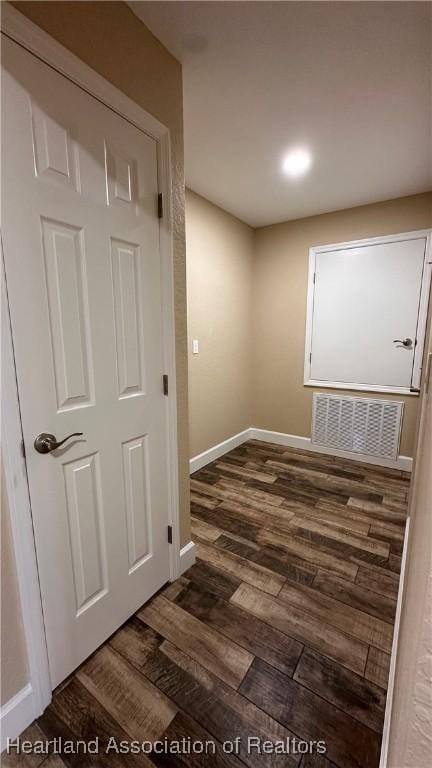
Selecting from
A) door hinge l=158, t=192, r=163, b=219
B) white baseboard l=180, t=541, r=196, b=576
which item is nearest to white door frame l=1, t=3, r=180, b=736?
door hinge l=158, t=192, r=163, b=219

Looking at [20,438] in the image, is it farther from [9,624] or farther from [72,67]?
[72,67]

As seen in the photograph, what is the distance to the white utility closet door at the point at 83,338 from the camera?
3.12 ft

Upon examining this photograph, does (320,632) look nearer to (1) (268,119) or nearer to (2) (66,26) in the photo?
(2) (66,26)

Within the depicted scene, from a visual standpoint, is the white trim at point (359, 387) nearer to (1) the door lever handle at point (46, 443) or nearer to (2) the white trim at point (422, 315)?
(2) the white trim at point (422, 315)

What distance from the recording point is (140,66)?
1281 millimetres

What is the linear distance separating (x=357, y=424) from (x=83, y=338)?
2.96 metres

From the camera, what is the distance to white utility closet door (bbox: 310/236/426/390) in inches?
113

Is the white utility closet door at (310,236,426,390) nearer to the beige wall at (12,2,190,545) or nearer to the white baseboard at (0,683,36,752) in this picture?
the beige wall at (12,2,190,545)

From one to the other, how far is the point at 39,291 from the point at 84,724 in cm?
147

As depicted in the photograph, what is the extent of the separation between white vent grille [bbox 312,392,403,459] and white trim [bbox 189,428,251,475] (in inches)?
33.1

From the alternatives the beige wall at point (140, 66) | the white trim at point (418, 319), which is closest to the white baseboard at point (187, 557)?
the beige wall at point (140, 66)

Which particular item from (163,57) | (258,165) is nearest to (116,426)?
(163,57)

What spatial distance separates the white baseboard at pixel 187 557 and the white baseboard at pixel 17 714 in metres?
0.80

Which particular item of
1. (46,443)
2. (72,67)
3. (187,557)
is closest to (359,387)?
(187,557)
